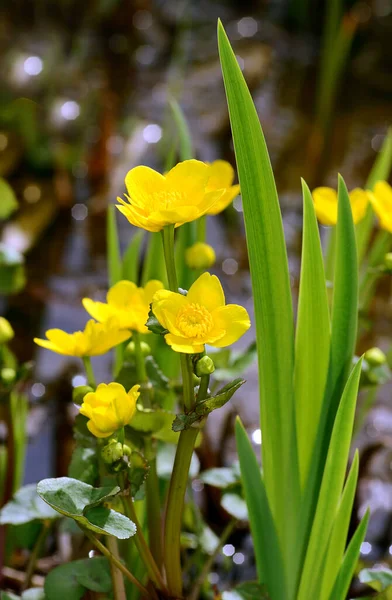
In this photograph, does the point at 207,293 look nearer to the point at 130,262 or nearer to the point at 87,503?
the point at 87,503

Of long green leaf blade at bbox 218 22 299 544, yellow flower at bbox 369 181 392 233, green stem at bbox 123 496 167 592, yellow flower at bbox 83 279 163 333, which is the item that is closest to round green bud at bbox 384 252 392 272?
yellow flower at bbox 369 181 392 233

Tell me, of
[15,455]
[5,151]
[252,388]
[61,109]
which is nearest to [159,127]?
[61,109]

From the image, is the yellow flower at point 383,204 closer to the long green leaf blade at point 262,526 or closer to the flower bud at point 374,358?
the flower bud at point 374,358

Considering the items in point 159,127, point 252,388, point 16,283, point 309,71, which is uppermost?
point 309,71

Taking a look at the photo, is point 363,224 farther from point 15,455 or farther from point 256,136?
point 15,455

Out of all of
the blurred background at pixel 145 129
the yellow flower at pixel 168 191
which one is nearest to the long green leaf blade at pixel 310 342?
the yellow flower at pixel 168 191

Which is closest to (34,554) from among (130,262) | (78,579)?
(78,579)
